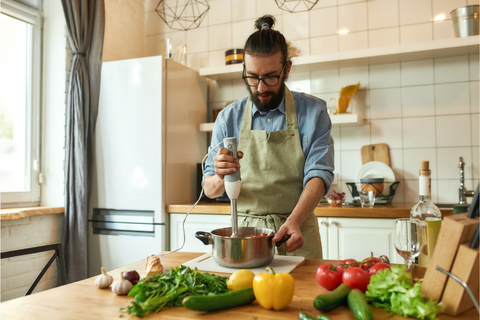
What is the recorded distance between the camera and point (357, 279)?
2.89ft

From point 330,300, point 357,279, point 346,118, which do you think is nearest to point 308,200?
point 357,279

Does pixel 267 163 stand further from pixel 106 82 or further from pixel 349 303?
pixel 106 82

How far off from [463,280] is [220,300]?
0.46 meters

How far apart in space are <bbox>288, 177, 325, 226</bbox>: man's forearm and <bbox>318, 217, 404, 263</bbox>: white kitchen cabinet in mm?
917

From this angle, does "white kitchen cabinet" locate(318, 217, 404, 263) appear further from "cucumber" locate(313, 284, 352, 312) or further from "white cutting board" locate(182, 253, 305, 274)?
"cucumber" locate(313, 284, 352, 312)

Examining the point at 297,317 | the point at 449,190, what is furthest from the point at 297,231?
the point at 449,190

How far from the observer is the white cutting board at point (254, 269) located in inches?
43.0

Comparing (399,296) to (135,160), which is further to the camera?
(135,160)

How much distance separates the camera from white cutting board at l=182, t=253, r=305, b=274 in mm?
1093

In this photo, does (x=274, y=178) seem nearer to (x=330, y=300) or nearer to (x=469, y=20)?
(x=330, y=300)

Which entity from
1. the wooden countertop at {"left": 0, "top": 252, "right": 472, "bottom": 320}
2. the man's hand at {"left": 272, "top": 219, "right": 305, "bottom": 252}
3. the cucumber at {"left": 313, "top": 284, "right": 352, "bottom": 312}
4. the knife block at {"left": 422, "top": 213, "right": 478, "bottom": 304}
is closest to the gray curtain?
the wooden countertop at {"left": 0, "top": 252, "right": 472, "bottom": 320}

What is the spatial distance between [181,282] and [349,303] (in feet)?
1.16

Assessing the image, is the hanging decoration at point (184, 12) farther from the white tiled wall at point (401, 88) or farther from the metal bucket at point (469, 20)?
the metal bucket at point (469, 20)

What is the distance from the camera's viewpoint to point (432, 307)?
730 mm
